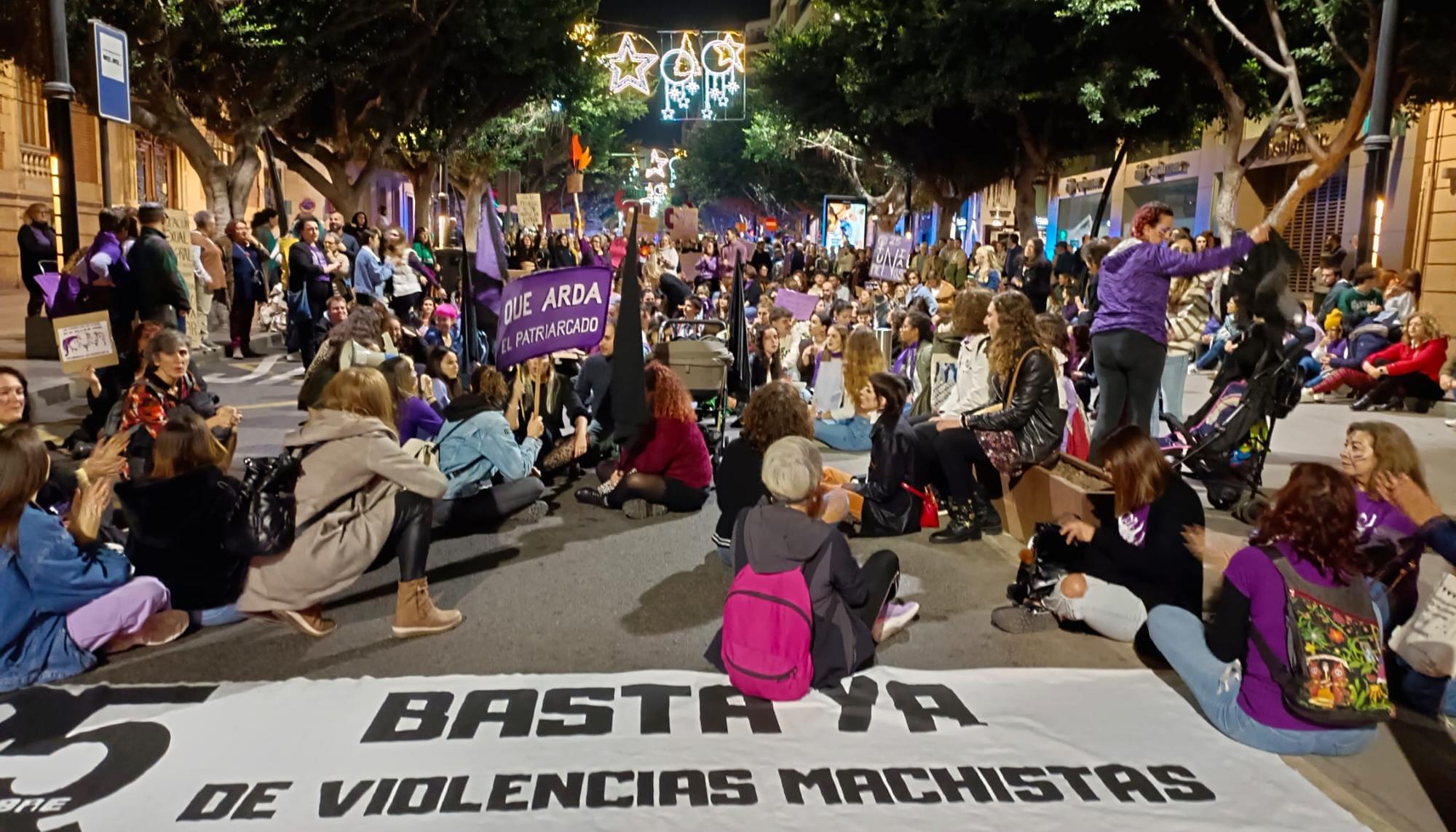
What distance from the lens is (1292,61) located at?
54.7ft

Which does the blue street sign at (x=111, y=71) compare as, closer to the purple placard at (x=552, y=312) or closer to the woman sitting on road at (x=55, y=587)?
the purple placard at (x=552, y=312)

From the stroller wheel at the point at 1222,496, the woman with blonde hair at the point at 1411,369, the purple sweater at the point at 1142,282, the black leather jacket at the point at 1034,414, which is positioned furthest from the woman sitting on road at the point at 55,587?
the woman with blonde hair at the point at 1411,369

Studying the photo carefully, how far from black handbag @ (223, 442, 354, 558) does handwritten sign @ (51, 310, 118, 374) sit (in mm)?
3061

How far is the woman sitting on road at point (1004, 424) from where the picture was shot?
6348 millimetres

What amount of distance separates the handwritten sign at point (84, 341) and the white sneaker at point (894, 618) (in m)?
5.49

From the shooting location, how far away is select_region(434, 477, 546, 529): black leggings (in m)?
6.55

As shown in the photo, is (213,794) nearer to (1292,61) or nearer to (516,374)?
(516,374)

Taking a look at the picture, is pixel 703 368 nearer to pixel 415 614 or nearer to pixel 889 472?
pixel 889 472

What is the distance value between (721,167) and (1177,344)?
61.6m

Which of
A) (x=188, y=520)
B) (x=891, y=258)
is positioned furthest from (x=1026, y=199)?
(x=188, y=520)

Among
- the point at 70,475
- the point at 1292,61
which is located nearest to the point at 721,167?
the point at 1292,61

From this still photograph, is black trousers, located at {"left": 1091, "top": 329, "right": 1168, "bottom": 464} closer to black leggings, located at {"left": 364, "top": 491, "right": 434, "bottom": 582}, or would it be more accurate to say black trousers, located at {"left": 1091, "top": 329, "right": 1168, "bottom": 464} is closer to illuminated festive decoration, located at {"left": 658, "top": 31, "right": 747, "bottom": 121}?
black leggings, located at {"left": 364, "top": 491, "right": 434, "bottom": 582}

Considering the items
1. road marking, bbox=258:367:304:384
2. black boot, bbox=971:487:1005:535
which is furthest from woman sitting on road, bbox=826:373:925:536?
road marking, bbox=258:367:304:384

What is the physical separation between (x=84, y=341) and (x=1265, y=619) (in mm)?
7195
